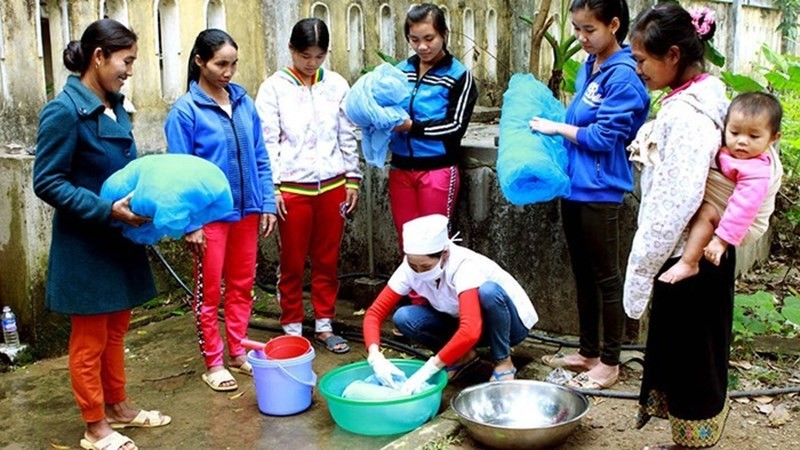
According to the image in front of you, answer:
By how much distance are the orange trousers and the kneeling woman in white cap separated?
118 centimetres

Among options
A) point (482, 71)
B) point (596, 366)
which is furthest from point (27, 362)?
point (482, 71)

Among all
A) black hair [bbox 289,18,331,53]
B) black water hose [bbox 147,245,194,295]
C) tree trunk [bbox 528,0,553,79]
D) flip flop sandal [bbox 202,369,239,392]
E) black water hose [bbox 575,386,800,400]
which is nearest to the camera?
black water hose [bbox 575,386,800,400]

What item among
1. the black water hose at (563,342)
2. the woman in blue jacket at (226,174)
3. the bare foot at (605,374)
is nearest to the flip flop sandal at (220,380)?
the woman in blue jacket at (226,174)

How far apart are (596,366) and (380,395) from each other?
4.05 feet

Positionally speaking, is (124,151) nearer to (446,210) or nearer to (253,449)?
(253,449)

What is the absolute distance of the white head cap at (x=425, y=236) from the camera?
12.9 ft

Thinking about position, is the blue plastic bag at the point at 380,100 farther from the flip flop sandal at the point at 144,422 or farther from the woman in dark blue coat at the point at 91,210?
the flip flop sandal at the point at 144,422

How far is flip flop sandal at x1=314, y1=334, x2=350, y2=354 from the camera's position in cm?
500

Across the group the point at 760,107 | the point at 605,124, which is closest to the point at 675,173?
the point at 760,107

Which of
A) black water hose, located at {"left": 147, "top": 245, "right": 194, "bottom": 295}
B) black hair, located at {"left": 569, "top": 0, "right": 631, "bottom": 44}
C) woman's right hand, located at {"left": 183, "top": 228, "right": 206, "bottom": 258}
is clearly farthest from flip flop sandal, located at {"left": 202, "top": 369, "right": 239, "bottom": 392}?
black hair, located at {"left": 569, "top": 0, "right": 631, "bottom": 44}

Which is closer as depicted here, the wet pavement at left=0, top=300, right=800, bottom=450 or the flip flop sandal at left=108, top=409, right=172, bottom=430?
the wet pavement at left=0, top=300, right=800, bottom=450

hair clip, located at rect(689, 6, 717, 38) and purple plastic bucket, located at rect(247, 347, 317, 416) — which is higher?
hair clip, located at rect(689, 6, 717, 38)

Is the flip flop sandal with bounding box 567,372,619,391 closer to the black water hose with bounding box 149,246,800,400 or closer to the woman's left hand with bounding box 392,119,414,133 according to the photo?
the black water hose with bounding box 149,246,800,400

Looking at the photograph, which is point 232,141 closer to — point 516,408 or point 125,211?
point 125,211
